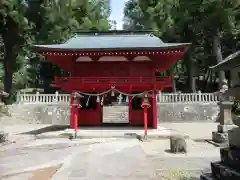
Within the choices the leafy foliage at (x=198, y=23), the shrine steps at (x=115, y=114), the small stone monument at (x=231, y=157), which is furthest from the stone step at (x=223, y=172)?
the leafy foliage at (x=198, y=23)

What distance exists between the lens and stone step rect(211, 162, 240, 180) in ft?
14.5

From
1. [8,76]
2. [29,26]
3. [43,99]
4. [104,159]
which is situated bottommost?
[104,159]

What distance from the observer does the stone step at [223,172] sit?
14.5ft

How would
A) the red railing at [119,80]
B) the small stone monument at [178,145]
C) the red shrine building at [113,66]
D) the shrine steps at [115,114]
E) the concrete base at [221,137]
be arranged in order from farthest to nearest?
the shrine steps at [115,114] < the red railing at [119,80] < the red shrine building at [113,66] < the concrete base at [221,137] < the small stone monument at [178,145]

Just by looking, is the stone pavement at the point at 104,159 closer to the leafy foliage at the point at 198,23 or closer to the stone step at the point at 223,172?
the stone step at the point at 223,172

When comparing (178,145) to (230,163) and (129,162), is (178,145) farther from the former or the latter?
(230,163)

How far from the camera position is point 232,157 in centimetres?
471

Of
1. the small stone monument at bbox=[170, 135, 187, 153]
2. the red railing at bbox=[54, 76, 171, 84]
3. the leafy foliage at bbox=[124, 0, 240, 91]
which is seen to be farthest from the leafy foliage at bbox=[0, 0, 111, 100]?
the small stone monument at bbox=[170, 135, 187, 153]

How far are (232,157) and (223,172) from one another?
1.10 ft

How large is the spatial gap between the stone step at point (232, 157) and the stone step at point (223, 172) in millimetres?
80

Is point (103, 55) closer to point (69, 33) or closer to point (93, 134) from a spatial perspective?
point (93, 134)

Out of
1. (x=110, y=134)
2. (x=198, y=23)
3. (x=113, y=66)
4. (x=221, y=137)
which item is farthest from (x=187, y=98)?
(x=221, y=137)

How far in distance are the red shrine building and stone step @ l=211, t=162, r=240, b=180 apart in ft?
26.0

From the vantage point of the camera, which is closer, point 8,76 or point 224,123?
point 224,123
